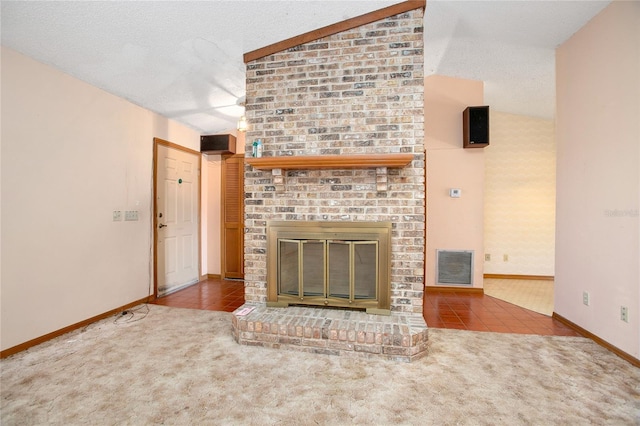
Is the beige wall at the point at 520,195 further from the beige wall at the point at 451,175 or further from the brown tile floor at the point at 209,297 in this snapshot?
the brown tile floor at the point at 209,297

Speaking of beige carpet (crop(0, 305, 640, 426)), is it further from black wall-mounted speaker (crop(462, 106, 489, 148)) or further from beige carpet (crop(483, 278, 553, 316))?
black wall-mounted speaker (crop(462, 106, 489, 148))

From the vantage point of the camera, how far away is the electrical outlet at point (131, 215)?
329cm

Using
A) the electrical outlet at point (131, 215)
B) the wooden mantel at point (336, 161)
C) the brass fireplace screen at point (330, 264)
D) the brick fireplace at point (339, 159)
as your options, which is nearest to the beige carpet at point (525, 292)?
the brick fireplace at point (339, 159)

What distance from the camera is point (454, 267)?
13.4ft

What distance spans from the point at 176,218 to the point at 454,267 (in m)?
3.97

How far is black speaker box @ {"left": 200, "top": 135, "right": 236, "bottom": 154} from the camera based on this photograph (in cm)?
441

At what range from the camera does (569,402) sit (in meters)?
1.70

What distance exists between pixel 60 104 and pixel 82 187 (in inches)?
29.5

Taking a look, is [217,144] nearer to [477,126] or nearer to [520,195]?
[477,126]

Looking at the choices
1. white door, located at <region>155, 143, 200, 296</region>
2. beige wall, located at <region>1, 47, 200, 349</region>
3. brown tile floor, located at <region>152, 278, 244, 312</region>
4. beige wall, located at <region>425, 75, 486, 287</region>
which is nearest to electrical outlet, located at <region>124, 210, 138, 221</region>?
beige wall, located at <region>1, 47, 200, 349</region>

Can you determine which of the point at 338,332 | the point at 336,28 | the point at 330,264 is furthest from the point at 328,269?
the point at 336,28

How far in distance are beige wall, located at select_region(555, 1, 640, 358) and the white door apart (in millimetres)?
4589

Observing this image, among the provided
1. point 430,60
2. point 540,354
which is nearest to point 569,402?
point 540,354

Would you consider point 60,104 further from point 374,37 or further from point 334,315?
point 334,315
